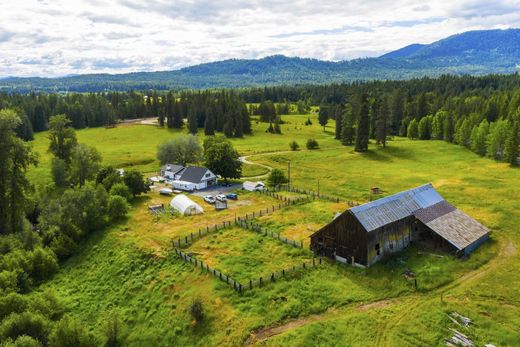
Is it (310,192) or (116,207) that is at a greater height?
(116,207)

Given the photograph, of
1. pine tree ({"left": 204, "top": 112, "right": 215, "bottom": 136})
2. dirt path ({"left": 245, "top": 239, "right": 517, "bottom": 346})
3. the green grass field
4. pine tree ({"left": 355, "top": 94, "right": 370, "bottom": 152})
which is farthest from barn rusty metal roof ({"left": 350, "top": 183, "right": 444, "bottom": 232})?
pine tree ({"left": 204, "top": 112, "right": 215, "bottom": 136})

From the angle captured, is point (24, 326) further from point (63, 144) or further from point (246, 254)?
point (63, 144)

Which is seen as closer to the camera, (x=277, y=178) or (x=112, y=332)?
(x=112, y=332)

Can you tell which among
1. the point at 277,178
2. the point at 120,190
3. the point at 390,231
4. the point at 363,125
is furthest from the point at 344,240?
the point at 363,125

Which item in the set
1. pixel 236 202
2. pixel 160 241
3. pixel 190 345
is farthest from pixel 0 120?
pixel 190 345

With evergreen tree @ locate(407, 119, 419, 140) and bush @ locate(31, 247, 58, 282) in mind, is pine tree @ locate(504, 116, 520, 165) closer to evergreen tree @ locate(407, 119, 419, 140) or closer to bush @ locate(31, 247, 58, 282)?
evergreen tree @ locate(407, 119, 419, 140)

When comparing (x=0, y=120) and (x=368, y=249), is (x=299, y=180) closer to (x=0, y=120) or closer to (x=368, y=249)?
(x=368, y=249)

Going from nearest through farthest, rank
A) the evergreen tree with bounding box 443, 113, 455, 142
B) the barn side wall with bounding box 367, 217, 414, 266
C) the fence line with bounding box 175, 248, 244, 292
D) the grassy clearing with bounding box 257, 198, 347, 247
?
the fence line with bounding box 175, 248, 244, 292 → the barn side wall with bounding box 367, 217, 414, 266 → the grassy clearing with bounding box 257, 198, 347, 247 → the evergreen tree with bounding box 443, 113, 455, 142

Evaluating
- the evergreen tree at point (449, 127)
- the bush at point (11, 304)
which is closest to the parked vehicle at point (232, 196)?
the bush at point (11, 304)
